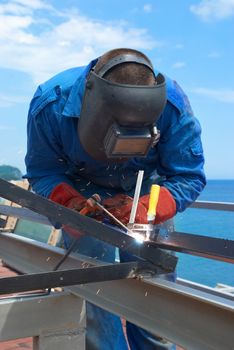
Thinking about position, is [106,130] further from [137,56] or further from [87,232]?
[87,232]

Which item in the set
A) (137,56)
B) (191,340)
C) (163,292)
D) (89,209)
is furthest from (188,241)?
(137,56)

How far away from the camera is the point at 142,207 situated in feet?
7.05

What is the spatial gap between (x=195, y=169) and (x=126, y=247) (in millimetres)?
870

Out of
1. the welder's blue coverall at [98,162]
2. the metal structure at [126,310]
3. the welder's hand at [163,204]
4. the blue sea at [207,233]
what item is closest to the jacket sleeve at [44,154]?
the welder's blue coverall at [98,162]

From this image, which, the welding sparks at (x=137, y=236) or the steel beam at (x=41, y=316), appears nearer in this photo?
the welding sparks at (x=137, y=236)

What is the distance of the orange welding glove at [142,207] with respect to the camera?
213 centimetres

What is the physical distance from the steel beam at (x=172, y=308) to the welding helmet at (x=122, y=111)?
18.0 inches

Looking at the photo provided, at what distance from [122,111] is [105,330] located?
1134mm

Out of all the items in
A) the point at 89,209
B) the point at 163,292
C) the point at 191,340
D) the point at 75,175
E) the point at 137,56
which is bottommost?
the point at 191,340

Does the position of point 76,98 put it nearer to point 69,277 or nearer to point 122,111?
point 122,111

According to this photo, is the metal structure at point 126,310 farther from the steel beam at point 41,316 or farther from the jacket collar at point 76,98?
the jacket collar at point 76,98

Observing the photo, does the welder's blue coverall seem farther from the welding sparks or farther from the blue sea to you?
the blue sea

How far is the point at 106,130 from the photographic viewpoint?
1998 millimetres

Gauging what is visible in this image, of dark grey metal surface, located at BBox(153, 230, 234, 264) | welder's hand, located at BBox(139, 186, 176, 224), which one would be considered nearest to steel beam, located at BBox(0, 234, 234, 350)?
dark grey metal surface, located at BBox(153, 230, 234, 264)
